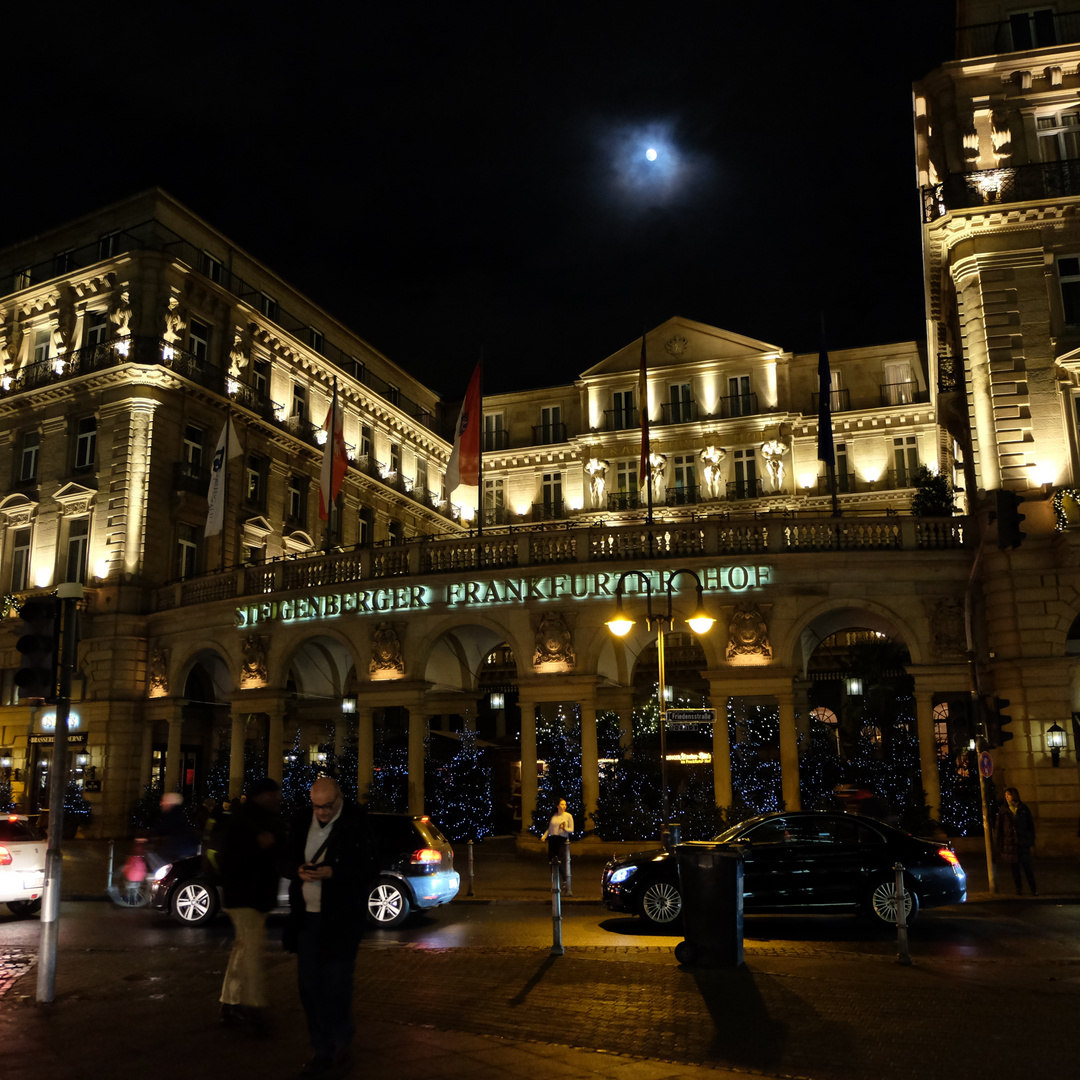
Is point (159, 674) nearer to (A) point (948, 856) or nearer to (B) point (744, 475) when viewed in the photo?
(A) point (948, 856)

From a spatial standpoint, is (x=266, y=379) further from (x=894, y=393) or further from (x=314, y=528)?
(x=894, y=393)

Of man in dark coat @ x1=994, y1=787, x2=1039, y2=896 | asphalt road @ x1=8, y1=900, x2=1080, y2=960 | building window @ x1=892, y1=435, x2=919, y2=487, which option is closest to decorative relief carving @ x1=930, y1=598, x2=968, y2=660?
man in dark coat @ x1=994, y1=787, x2=1039, y2=896

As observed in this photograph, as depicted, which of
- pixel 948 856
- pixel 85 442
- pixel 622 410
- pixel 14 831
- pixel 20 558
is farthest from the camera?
pixel 622 410

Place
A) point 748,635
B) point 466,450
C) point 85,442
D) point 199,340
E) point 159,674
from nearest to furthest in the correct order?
point 748,635 < point 466,450 < point 159,674 < point 85,442 < point 199,340

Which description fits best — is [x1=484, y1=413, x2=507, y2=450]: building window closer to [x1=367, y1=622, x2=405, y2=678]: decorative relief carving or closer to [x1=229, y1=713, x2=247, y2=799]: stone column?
[x1=229, y1=713, x2=247, y2=799]: stone column

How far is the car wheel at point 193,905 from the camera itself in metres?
14.8

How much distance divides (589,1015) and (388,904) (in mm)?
6402

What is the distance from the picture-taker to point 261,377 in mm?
43750

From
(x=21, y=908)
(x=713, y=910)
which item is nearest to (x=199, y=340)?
(x=21, y=908)

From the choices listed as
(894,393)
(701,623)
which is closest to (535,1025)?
(701,623)

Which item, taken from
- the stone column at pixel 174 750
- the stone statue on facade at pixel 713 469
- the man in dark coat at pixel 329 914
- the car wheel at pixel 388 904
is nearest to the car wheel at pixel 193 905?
the car wheel at pixel 388 904

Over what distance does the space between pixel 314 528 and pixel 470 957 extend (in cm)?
3607

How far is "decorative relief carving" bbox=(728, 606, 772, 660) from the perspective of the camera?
24.5 metres

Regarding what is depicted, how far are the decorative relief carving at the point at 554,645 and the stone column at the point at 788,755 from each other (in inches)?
199
